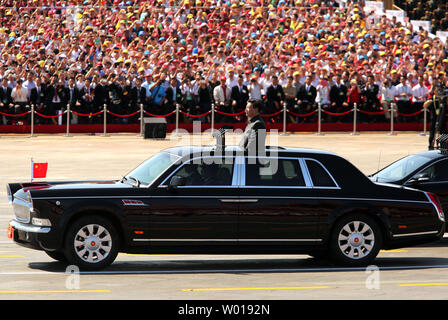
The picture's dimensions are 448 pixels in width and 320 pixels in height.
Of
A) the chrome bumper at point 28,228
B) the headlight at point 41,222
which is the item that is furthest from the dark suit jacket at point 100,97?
the headlight at point 41,222

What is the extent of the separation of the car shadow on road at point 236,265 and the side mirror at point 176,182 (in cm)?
101

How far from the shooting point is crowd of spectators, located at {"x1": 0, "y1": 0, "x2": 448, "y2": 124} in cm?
3472

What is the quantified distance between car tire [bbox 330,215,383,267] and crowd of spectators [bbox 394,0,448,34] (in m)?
35.7

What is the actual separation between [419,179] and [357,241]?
7.63 feet

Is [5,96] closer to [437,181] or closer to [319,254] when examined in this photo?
[437,181]

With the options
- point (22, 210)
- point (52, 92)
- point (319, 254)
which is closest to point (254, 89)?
point (52, 92)

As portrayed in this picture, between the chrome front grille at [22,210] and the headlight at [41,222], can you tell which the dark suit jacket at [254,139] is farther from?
the chrome front grille at [22,210]

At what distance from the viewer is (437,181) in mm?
14336

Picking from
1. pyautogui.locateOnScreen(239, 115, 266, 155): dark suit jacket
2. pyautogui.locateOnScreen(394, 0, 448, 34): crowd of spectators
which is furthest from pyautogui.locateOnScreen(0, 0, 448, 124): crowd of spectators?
pyautogui.locateOnScreen(239, 115, 266, 155): dark suit jacket

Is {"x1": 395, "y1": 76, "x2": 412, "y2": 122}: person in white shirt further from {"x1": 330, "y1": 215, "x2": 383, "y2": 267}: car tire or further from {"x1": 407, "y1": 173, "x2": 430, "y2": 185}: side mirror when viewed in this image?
{"x1": 330, "y1": 215, "x2": 383, "y2": 267}: car tire

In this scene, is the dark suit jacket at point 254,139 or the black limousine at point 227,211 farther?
the dark suit jacket at point 254,139

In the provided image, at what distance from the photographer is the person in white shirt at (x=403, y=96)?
120 ft

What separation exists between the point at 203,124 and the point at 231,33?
415 centimetres

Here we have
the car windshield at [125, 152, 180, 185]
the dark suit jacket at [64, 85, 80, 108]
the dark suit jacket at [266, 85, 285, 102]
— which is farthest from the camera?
the dark suit jacket at [266, 85, 285, 102]
